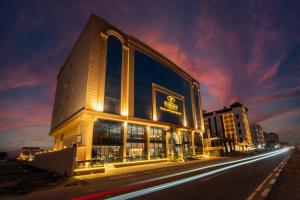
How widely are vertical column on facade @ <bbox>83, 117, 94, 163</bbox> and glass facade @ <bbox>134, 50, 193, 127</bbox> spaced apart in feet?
37.9

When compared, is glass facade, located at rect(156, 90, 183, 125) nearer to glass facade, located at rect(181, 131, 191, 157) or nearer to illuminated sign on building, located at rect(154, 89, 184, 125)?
illuminated sign on building, located at rect(154, 89, 184, 125)

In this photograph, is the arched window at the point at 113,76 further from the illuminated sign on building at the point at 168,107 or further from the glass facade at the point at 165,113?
the glass facade at the point at 165,113

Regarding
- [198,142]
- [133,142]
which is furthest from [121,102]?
[198,142]

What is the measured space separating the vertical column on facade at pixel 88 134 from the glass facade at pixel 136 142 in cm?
889

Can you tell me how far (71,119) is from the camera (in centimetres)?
3688

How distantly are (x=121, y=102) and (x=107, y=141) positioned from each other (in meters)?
9.55

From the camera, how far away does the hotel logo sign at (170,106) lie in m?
49.9

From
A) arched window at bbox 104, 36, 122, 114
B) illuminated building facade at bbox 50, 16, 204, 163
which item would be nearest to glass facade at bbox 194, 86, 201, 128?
illuminated building facade at bbox 50, 16, 204, 163

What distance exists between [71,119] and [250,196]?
122ft

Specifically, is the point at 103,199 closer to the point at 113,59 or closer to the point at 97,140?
the point at 97,140

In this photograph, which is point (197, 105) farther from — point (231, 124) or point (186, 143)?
point (231, 124)

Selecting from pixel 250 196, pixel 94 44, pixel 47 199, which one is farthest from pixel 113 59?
pixel 250 196

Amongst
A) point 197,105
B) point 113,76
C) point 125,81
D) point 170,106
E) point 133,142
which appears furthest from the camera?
point 197,105

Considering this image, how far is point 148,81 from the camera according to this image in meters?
46.8
